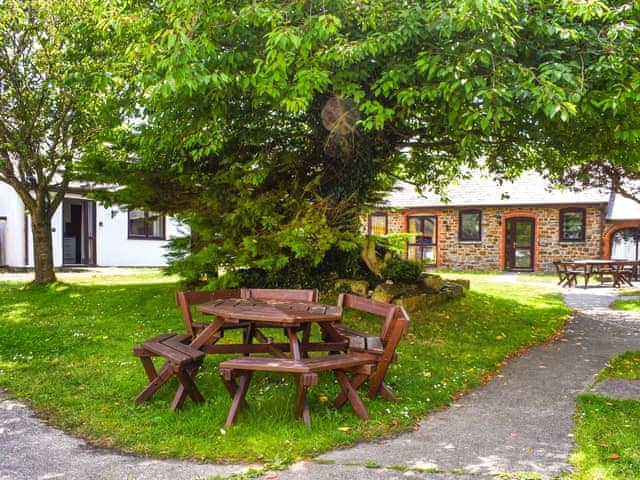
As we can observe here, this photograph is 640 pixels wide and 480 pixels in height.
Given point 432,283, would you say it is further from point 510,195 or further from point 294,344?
point 510,195

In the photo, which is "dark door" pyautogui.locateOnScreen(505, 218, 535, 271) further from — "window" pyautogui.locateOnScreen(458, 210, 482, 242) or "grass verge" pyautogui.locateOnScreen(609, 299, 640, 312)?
"grass verge" pyautogui.locateOnScreen(609, 299, 640, 312)

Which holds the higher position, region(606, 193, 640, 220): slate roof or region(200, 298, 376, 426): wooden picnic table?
region(606, 193, 640, 220): slate roof

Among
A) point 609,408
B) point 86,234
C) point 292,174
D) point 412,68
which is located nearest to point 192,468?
point 609,408

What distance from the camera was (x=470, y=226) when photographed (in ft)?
77.1

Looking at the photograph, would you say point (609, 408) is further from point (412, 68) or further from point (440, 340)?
point (412, 68)

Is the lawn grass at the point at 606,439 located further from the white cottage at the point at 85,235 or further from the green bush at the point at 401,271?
the white cottage at the point at 85,235

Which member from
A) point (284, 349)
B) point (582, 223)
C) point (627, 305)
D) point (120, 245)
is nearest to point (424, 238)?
point (582, 223)

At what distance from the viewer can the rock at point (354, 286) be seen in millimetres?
9398

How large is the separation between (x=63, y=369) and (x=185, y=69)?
359cm

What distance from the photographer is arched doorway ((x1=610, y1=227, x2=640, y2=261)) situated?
21.1 metres

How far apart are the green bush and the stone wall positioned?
13372mm

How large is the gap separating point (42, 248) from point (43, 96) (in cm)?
358

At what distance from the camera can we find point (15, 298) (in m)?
10.6

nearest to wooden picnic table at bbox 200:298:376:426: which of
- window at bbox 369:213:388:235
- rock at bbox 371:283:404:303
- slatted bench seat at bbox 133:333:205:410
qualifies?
slatted bench seat at bbox 133:333:205:410
